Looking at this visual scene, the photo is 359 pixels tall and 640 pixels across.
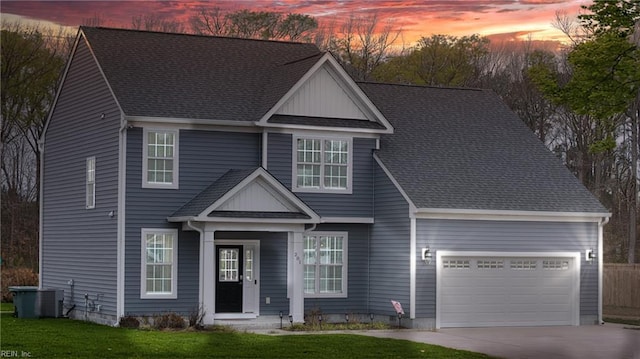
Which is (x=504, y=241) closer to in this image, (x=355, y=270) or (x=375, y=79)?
(x=355, y=270)

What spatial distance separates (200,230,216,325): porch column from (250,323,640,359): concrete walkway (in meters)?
1.54

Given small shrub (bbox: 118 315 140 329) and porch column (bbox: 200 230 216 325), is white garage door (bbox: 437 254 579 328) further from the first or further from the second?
small shrub (bbox: 118 315 140 329)

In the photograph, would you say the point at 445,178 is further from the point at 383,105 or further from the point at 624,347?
the point at 624,347

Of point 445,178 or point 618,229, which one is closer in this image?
point 445,178

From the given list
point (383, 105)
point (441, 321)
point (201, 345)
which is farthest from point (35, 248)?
point (201, 345)

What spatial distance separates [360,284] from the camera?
114 feet

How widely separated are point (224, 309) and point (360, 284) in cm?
427

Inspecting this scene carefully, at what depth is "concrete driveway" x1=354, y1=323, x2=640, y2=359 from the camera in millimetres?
26297

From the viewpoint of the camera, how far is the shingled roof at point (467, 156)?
34.3 metres

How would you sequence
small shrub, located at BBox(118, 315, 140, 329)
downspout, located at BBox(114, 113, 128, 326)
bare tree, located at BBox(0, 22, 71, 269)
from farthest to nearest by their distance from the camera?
bare tree, located at BBox(0, 22, 71, 269)
downspout, located at BBox(114, 113, 128, 326)
small shrub, located at BBox(118, 315, 140, 329)

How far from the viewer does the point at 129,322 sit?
31.0m

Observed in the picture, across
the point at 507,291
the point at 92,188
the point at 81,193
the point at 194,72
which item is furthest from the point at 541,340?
the point at 81,193

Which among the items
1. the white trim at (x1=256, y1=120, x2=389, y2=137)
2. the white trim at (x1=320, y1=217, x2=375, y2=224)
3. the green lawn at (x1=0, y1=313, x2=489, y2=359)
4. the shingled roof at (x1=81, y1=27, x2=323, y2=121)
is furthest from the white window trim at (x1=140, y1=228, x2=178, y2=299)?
the white trim at (x1=320, y1=217, x2=375, y2=224)

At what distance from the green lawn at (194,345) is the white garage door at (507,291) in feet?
17.9
